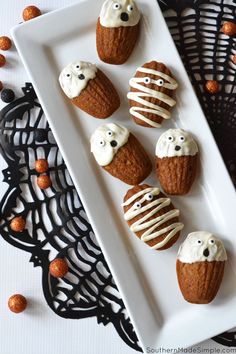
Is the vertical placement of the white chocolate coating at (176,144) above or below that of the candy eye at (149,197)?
above

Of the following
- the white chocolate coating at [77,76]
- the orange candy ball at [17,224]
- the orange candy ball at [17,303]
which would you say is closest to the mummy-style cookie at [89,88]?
the white chocolate coating at [77,76]

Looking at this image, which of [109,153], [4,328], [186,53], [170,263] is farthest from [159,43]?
[4,328]

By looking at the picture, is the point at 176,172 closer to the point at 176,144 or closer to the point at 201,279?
the point at 176,144

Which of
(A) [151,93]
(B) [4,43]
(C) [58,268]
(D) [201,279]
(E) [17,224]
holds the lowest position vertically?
(D) [201,279]

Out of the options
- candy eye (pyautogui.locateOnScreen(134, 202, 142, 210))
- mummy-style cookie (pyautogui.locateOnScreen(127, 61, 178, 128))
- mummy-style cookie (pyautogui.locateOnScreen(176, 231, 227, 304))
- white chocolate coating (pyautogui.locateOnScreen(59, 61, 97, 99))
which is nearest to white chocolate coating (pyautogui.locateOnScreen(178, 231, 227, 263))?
mummy-style cookie (pyautogui.locateOnScreen(176, 231, 227, 304))

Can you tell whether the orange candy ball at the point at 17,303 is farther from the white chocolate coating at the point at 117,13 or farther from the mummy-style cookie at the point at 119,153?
the white chocolate coating at the point at 117,13

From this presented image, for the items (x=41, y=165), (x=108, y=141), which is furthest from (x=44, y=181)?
(x=108, y=141)

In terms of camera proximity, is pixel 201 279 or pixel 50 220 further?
pixel 50 220
